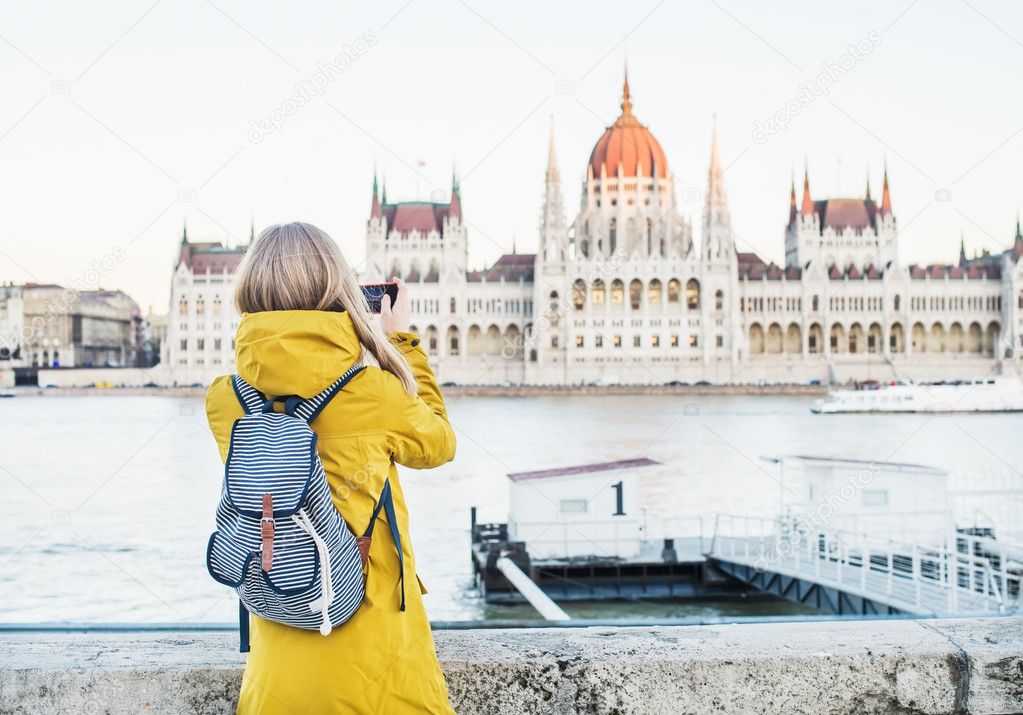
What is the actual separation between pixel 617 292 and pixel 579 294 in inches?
97.9

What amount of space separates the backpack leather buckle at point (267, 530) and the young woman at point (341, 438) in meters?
0.13

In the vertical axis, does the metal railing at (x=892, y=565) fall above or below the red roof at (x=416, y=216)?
below

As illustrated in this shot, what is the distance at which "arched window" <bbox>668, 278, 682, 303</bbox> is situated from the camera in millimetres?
70625

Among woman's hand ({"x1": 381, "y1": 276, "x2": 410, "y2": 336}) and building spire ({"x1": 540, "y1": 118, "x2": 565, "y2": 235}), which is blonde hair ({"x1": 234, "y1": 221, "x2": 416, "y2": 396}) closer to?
woman's hand ({"x1": 381, "y1": 276, "x2": 410, "y2": 336})

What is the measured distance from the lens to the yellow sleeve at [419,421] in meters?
1.90

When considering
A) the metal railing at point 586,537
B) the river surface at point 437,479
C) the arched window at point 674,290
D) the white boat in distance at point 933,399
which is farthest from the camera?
the arched window at point 674,290

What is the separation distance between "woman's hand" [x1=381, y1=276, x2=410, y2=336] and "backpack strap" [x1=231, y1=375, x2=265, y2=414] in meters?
0.31

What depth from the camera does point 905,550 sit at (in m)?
11.8

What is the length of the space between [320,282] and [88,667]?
92 cm

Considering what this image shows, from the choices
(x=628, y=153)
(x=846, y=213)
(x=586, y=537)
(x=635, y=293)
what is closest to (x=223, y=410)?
(x=586, y=537)

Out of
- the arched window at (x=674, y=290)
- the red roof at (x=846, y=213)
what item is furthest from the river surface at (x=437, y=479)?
the red roof at (x=846, y=213)

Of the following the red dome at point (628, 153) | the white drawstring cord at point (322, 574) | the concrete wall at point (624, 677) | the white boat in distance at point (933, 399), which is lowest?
the concrete wall at point (624, 677)

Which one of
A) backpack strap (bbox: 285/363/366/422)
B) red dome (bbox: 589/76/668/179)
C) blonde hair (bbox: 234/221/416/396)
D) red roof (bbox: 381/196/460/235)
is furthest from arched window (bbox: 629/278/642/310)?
backpack strap (bbox: 285/363/366/422)

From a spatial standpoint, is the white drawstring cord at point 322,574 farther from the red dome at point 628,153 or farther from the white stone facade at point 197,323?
the red dome at point 628,153
